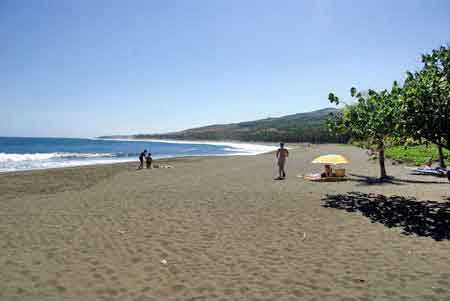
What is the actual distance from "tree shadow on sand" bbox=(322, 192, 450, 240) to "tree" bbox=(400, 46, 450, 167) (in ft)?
6.96

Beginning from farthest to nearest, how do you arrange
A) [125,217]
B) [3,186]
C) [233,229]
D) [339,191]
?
[3,186] < [339,191] < [125,217] < [233,229]

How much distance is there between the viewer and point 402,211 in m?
9.38

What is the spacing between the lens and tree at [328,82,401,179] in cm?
975

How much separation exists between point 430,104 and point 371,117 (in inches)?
121

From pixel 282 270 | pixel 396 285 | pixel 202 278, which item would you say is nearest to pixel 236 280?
pixel 202 278

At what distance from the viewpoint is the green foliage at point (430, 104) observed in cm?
838

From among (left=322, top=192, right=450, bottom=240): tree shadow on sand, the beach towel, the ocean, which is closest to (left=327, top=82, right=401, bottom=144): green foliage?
(left=322, top=192, right=450, bottom=240): tree shadow on sand

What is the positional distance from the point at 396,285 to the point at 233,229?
3.83 metres

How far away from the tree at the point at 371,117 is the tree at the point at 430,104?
501 millimetres

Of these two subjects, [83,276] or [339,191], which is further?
[339,191]

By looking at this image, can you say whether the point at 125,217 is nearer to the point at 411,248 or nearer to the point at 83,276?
the point at 83,276

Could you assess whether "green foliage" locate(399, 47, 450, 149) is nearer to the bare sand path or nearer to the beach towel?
the bare sand path

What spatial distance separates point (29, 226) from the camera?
7996 millimetres

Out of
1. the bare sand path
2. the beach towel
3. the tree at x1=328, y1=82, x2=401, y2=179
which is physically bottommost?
the bare sand path
